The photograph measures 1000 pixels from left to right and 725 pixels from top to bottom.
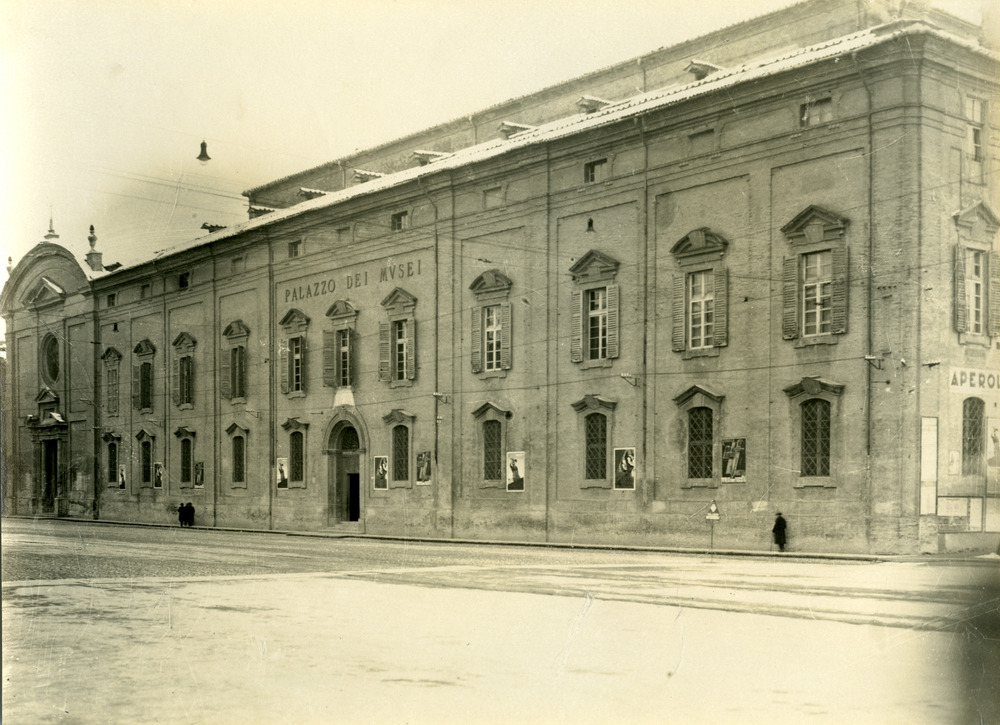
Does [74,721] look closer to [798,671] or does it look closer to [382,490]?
[798,671]

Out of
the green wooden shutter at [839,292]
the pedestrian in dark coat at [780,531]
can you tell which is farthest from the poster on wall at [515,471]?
the green wooden shutter at [839,292]

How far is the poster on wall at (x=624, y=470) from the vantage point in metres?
21.2

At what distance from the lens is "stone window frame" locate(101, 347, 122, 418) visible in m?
16.9

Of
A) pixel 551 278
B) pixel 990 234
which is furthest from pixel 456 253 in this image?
pixel 990 234

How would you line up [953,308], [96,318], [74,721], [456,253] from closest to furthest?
1. [74,721]
2. [953,308]
3. [96,318]
4. [456,253]

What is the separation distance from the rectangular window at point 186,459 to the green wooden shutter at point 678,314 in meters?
9.16

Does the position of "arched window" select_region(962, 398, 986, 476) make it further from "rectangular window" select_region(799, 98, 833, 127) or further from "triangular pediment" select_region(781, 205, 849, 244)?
"rectangular window" select_region(799, 98, 833, 127)

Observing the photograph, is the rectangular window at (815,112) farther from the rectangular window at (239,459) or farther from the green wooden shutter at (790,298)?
the rectangular window at (239,459)

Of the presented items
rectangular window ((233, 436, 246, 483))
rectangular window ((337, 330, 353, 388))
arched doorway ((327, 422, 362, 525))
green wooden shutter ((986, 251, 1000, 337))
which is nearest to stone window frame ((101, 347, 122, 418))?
rectangular window ((233, 436, 246, 483))

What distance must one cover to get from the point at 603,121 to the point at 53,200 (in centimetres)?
1145

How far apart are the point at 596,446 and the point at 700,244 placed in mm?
4353

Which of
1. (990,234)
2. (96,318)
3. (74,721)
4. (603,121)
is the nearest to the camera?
(74,721)

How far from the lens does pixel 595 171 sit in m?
21.7

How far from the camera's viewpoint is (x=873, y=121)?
1795cm
